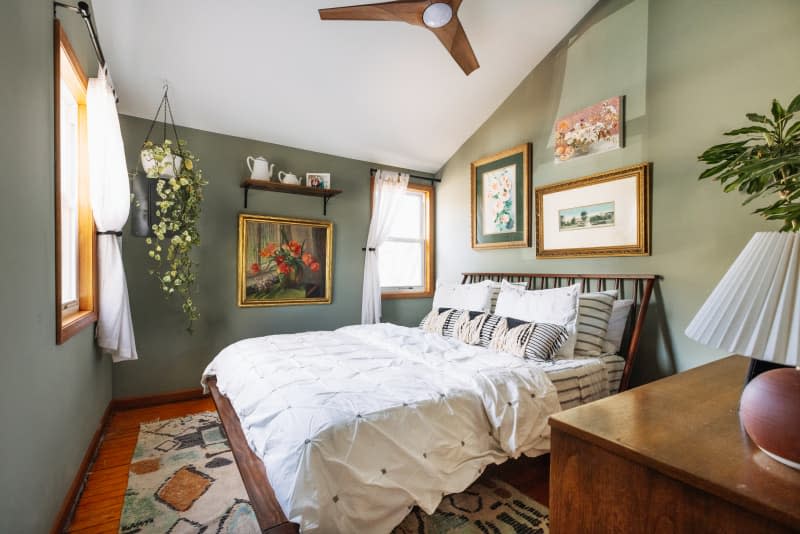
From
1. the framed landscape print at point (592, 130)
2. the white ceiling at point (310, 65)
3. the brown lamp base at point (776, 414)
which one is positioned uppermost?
the white ceiling at point (310, 65)

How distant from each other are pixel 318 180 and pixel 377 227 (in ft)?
2.69

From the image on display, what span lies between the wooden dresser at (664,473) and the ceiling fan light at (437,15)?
2002mm

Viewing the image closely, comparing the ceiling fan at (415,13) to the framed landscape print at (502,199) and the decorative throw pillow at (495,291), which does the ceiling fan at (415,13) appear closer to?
the framed landscape print at (502,199)

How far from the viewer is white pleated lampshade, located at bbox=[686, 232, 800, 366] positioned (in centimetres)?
70

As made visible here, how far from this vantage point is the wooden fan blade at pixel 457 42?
2099 millimetres

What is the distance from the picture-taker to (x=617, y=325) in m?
2.46

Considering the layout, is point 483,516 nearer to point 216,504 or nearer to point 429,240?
point 216,504

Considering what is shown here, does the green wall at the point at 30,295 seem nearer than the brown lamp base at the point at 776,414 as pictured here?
No

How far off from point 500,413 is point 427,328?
1.42m

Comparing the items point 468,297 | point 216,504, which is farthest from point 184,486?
point 468,297

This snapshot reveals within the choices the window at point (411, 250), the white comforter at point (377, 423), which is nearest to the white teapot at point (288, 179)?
the window at point (411, 250)

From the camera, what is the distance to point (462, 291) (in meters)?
3.22

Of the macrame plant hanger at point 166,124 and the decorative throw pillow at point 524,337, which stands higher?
the macrame plant hanger at point 166,124

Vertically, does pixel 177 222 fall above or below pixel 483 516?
above
